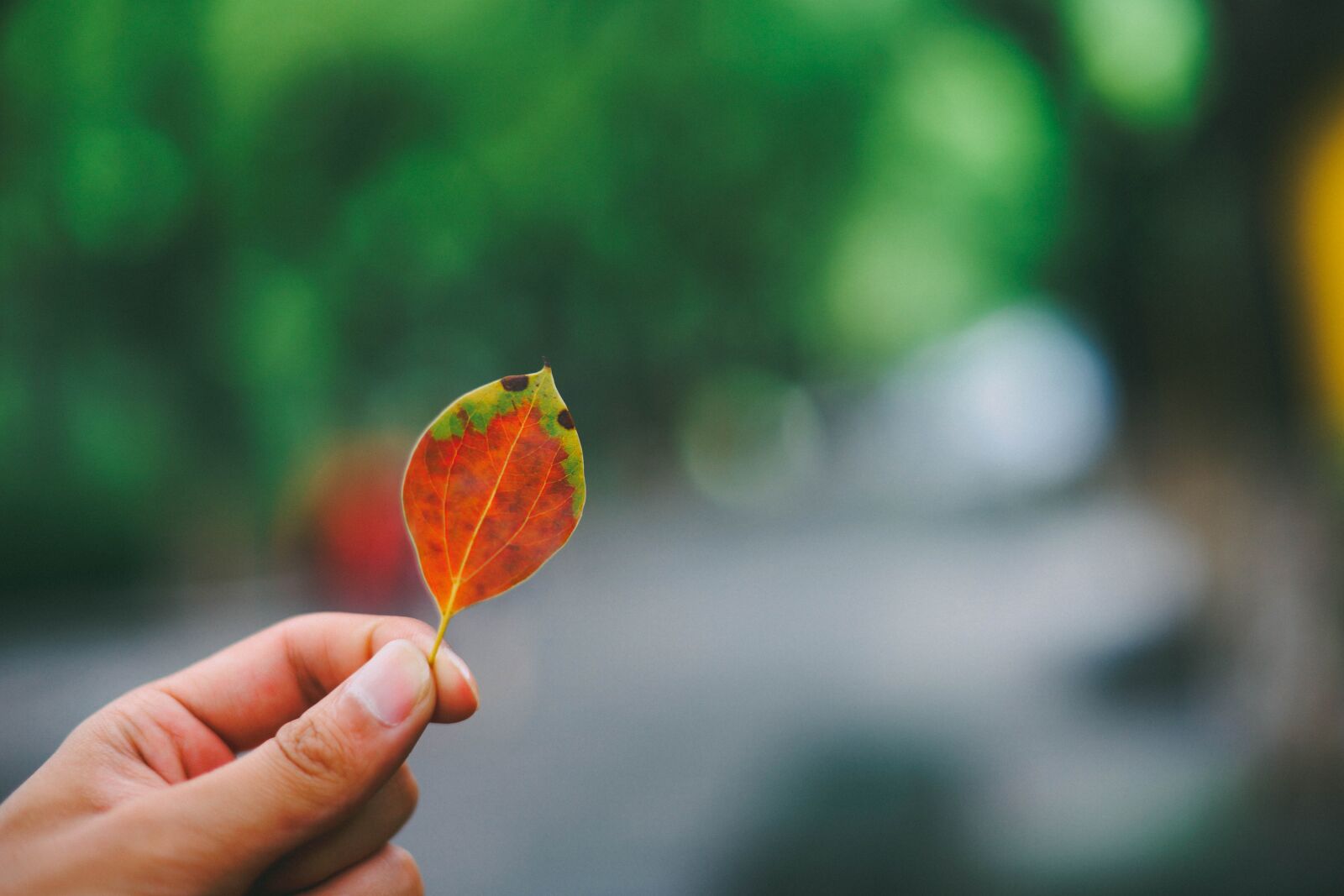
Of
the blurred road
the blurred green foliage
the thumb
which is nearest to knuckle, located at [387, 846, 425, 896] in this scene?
the thumb

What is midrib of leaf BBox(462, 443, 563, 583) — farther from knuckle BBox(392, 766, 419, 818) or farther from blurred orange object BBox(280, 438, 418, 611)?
blurred orange object BBox(280, 438, 418, 611)

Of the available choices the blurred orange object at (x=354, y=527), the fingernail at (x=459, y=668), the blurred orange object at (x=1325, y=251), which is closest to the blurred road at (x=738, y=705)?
the blurred orange object at (x=354, y=527)

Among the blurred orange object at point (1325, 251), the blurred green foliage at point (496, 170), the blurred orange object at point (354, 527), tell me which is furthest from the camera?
the blurred orange object at point (354, 527)

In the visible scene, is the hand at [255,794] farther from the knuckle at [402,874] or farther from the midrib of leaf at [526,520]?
the midrib of leaf at [526,520]

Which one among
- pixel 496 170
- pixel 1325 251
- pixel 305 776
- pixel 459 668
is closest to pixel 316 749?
pixel 305 776

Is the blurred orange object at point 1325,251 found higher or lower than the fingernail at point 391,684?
higher
